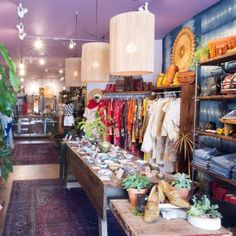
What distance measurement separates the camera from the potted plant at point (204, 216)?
1767 millimetres

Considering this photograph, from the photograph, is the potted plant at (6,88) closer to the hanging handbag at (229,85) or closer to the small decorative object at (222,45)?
the hanging handbag at (229,85)

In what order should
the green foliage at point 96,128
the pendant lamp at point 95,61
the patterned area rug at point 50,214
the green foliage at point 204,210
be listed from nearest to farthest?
the green foliage at point 204,210 < the patterned area rug at point 50,214 < the pendant lamp at point 95,61 < the green foliage at point 96,128

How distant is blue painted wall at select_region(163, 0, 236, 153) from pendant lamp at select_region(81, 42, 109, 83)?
158 centimetres

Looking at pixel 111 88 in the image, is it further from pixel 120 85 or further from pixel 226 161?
pixel 226 161

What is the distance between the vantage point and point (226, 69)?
12.6 feet

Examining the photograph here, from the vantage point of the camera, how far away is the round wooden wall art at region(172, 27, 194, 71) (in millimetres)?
5059

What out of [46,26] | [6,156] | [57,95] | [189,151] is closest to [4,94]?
[6,156]

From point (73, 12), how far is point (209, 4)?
6.59 ft

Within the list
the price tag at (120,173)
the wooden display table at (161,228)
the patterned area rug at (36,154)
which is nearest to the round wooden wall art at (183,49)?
the price tag at (120,173)

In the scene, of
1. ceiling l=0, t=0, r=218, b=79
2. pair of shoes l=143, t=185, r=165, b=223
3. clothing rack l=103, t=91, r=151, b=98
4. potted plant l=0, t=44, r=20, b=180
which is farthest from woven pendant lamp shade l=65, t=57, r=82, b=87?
pair of shoes l=143, t=185, r=165, b=223

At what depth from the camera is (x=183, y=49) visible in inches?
210

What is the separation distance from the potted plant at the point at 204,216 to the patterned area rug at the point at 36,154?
244 inches

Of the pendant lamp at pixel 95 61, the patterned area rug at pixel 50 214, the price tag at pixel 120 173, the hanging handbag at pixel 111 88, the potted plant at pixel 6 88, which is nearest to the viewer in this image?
the potted plant at pixel 6 88

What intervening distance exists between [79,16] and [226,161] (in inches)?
125
